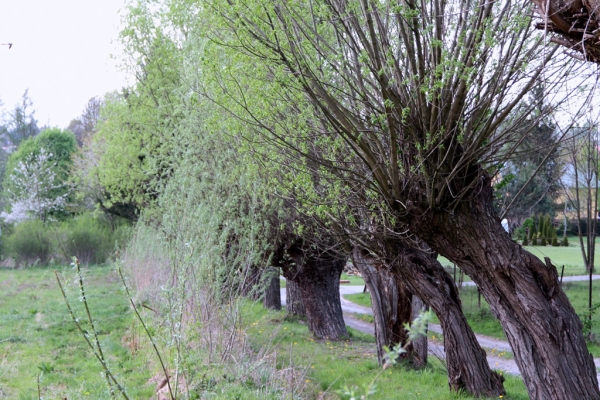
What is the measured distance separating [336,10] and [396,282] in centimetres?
578

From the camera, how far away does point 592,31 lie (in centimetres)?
332

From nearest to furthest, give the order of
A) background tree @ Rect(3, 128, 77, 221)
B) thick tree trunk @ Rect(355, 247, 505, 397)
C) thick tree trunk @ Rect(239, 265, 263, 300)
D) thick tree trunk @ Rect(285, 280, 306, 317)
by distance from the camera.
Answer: thick tree trunk @ Rect(355, 247, 505, 397) < thick tree trunk @ Rect(239, 265, 263, 300) < thick tree trunk @ Rect(285, 280, 306, 317) < background tree @ Rect(3, 128, 77, 221)

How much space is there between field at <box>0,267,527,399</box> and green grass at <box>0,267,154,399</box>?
0.01 m

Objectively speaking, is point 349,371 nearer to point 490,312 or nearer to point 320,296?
point 320,296

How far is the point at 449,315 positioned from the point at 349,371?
2.32m

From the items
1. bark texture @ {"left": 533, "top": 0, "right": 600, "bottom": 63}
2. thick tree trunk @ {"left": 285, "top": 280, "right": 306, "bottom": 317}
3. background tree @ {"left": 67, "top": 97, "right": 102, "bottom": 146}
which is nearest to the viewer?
bark texture @ {"left": 533, "top": 0, "right": 600, "bottom": 63}

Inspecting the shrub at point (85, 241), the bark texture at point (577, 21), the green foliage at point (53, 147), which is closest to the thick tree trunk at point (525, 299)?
the bark texture at point (577, 21)

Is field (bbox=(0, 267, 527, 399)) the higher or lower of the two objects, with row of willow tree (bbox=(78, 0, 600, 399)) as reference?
lower

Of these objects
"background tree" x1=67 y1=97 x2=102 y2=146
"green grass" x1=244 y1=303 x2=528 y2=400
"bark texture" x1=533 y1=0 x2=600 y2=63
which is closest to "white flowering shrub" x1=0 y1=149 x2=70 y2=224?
"background tree" x1=67 y1=97 x2=102 y2=146

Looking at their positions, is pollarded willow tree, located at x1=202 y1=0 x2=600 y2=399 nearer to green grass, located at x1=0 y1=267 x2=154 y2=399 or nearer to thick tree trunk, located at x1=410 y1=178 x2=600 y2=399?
thick tree trunk, located at x1=410 y1=178 x2=600 y2=399

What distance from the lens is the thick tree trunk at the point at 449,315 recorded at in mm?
7707

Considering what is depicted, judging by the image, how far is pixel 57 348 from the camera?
10266 millimetres

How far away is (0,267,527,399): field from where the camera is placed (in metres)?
6.96

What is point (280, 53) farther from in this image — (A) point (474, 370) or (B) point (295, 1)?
(A) point (474, 370)
